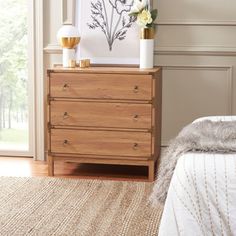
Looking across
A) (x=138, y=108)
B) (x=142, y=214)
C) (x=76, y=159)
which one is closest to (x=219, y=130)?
(x=142, y=214)

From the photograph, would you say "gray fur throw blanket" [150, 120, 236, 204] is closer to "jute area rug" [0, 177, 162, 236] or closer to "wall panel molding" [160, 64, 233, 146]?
"jute area rug" [0, 177, 162, 236]

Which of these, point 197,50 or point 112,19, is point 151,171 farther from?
point 112,19

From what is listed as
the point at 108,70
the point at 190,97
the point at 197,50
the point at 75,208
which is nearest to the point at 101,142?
the point at 108,70

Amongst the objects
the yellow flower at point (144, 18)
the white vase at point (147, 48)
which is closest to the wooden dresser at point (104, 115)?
the white vase at point (147, 48)

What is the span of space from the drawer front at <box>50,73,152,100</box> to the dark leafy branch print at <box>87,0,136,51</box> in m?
0.49

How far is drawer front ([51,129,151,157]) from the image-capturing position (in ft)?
12.4

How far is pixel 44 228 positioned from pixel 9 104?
1833 mm

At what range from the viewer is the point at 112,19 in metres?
4.15

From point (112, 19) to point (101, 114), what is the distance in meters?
0.78

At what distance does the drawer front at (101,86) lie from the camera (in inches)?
146

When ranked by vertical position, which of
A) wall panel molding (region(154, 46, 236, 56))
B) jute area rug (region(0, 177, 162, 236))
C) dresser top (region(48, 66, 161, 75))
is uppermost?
wall panel molding (region(154, 46, 236, 56))

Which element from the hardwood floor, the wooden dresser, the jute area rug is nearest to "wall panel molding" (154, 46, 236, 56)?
the wooden dresser

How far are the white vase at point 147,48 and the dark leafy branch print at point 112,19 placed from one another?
245 mm

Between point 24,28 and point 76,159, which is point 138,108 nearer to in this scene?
point 76,159
